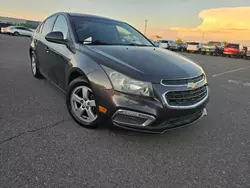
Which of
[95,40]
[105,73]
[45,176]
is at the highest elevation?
[95,40]

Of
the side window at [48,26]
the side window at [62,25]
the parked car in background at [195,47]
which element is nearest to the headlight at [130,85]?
the side window at [62,25]

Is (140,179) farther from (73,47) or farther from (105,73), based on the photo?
(73,47)

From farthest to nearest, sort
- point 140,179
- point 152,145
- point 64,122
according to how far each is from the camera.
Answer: point 64,122
point 152,145
point 140,179

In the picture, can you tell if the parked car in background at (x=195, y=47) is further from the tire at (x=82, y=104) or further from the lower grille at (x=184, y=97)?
the tire at (x=82, y=104)

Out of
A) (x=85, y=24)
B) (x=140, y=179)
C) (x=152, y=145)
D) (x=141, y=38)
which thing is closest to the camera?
(x=140, y=179)

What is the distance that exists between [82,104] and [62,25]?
5.23 ft

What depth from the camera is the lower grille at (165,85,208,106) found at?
2477mm

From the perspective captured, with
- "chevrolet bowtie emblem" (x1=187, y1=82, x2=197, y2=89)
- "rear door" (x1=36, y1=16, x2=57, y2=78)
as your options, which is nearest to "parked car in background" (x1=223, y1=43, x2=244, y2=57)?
"rear door" (x1=36, y1=16, x2=57, y2=78)

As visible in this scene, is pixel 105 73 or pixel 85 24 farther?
pixel 85 24

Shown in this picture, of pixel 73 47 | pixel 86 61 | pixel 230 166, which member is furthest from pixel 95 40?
pixel 230 166

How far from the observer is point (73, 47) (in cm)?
319

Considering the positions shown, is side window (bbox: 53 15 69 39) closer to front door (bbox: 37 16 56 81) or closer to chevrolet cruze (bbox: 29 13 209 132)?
chevrolet cruze (bbox: 29 13 209 132)

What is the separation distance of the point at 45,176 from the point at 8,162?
45 centimetres

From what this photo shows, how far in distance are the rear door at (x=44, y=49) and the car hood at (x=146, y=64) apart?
1.52 metres
